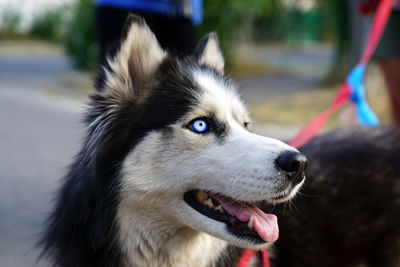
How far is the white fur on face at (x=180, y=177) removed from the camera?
2.38 m

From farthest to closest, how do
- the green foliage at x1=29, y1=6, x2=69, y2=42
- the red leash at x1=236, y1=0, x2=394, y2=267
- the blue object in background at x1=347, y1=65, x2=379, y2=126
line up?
the green foliage at x1=29, y1=6, x2=69, y2=42 → the blue object in background at x1=347, y1=65, x2=379, y2=126 → the red leash at x1=236, y1=0, x2=394, y2=267

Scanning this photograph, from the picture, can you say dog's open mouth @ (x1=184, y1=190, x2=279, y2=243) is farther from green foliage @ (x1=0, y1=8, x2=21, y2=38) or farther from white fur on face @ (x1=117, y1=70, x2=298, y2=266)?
green foliage @ (x1=0, y1=8, x2=21, y2=38)

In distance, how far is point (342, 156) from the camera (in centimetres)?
290

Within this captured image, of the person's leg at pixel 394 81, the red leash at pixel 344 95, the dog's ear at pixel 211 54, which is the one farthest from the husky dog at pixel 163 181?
the person's leg at pixel 394 81

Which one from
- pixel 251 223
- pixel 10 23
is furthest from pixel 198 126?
pixel 10 23

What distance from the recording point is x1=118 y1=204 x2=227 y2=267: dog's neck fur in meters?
2.46

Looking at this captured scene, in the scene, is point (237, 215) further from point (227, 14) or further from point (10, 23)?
point (10, 23)

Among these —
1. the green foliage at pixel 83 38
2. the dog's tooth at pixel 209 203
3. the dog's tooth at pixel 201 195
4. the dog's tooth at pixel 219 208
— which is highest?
the dog's tooth at pixel 201 195

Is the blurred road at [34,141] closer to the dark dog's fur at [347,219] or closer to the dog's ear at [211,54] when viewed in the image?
the dog's ear at [211,54]

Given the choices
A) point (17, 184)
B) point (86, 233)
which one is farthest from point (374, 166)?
point (17, 184)

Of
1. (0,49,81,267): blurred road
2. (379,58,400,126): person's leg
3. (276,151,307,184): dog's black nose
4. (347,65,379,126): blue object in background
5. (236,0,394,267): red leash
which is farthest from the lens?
(0,49,81,267): blurred road

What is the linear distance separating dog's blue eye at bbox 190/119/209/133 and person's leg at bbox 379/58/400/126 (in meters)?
1.99

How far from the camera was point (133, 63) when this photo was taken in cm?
267

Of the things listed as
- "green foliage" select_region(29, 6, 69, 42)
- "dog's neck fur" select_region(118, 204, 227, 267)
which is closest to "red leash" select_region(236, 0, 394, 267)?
"dog's neck fur" select_region(118, 204, 227, 267)
